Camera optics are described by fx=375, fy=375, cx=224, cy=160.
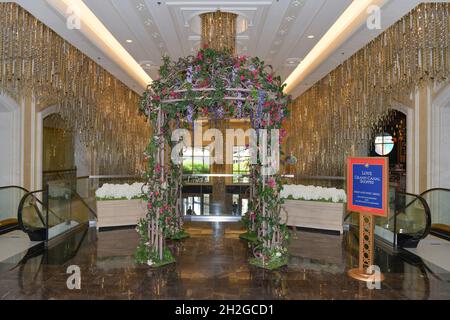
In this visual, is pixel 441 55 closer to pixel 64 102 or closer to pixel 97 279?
pixel 97 279

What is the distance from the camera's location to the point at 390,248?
6496 millimetres

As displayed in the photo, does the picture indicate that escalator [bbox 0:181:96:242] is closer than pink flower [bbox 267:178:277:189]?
No

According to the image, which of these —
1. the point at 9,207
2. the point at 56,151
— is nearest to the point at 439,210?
the point at 9,207

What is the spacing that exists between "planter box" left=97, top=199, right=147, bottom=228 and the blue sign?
457 centimetres

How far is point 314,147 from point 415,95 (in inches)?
138

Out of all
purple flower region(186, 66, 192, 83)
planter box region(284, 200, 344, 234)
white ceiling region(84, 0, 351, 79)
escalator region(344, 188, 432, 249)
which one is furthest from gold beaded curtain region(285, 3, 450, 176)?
purple flower region(186, 66, 192, 83)

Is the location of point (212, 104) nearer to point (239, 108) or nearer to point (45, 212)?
point (239, 108)

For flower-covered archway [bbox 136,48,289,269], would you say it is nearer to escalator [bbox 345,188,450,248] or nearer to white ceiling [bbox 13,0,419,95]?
white ceiling [bbox 13,0,419,95]

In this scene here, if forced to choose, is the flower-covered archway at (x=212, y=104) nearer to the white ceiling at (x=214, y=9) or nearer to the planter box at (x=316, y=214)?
the white ceiling at (x=214, y=9)

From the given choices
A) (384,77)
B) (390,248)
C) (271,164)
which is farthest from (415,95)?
(271,164)

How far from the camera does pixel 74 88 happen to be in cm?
854

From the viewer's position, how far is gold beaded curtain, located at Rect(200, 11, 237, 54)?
6.43 meters

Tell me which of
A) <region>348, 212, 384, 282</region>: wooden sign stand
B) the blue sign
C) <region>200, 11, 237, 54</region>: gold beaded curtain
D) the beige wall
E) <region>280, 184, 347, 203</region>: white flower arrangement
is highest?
<region>200, 11, 237, 54</region>: gold beaded curtain

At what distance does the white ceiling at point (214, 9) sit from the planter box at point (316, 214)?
3212mm
